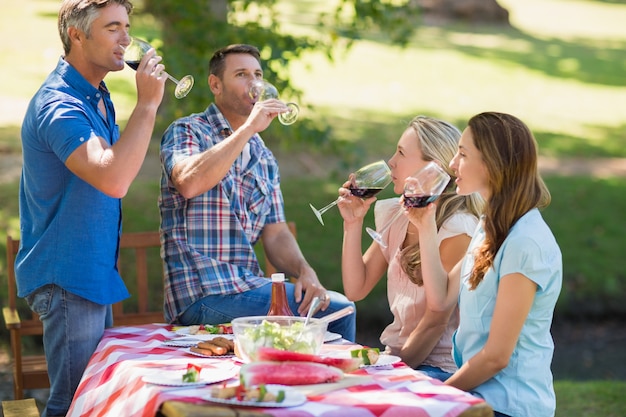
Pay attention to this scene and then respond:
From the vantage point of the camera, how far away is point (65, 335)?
11.7ft

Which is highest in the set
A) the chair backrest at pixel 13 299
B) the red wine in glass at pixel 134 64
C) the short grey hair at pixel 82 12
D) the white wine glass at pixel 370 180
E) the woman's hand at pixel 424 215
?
the short grey hair at pixel 82 12

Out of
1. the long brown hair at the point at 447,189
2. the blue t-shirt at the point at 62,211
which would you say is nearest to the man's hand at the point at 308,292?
the long brown hair at the point at 447,189

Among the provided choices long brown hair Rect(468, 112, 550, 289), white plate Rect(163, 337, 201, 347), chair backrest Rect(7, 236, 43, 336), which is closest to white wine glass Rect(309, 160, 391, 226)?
long brown hair Rect(468, 112, 550, 289)

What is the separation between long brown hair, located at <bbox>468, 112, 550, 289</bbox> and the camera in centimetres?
312

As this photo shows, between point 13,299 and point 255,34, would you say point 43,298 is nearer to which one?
point 13,299

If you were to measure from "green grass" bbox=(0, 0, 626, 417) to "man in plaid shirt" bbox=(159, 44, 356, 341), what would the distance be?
802 millimetres

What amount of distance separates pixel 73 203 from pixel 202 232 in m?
0.73

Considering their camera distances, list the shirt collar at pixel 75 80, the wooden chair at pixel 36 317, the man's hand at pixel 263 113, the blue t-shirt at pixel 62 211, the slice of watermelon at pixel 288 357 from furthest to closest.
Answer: the wooden chair at pixel 36 317 < the man's hand at pixel 263 113 < the shirt collar at pixel 75 80 < the blue t-shirt at pixel 62 211 < the slice of watermelon at pixel 288 357

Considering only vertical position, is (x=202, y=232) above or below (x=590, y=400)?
above

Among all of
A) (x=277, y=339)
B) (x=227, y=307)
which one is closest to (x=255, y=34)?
(x=227, y=307)

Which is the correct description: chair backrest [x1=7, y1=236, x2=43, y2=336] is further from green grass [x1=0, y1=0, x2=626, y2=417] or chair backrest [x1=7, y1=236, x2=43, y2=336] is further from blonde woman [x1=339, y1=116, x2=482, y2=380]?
green grass [x1=0, y1=0, x2=626, y2=417]

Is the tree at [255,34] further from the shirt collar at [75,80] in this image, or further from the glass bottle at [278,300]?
the glass bottle at [278,300]

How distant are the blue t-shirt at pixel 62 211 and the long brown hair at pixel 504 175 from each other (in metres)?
1.43

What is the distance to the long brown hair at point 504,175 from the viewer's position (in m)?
3.12
